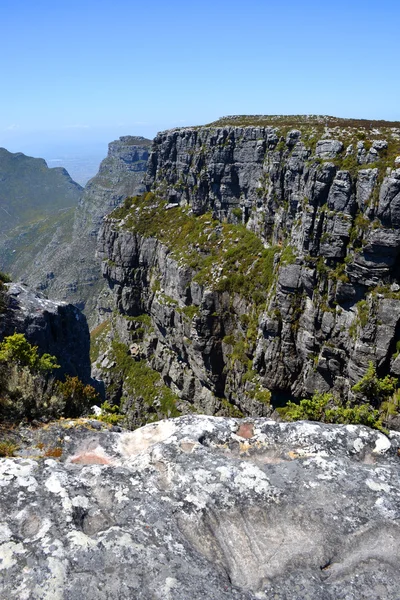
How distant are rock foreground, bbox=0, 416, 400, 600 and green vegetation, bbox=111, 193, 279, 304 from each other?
5762 centimetres

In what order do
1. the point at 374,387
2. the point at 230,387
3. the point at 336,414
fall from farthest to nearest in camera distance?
1. the point at 230,387
2. the point at 374,387
3. the point at 336,414

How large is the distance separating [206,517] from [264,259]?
213ft

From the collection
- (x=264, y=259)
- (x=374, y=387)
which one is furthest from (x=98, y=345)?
(x=374, y=387)

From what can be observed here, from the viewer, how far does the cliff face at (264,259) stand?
51.5 m

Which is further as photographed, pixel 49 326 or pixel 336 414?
pixel 49 326

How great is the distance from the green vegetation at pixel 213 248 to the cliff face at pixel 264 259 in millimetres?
300

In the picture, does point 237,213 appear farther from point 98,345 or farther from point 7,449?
point 7,449

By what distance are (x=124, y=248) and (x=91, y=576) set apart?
100186mm

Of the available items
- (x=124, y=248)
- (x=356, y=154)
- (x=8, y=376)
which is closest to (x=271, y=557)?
(x=8, y=376)

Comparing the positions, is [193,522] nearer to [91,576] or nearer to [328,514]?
[91,576]

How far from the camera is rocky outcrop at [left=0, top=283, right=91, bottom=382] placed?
121ft

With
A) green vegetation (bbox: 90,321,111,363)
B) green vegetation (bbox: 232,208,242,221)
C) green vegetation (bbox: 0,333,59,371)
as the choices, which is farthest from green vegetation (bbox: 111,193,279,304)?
green vegetation (bbox: 0,333,59,371)

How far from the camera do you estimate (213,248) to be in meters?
83.9

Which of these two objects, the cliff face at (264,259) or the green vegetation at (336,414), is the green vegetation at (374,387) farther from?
the green vegetation at (336,414)
